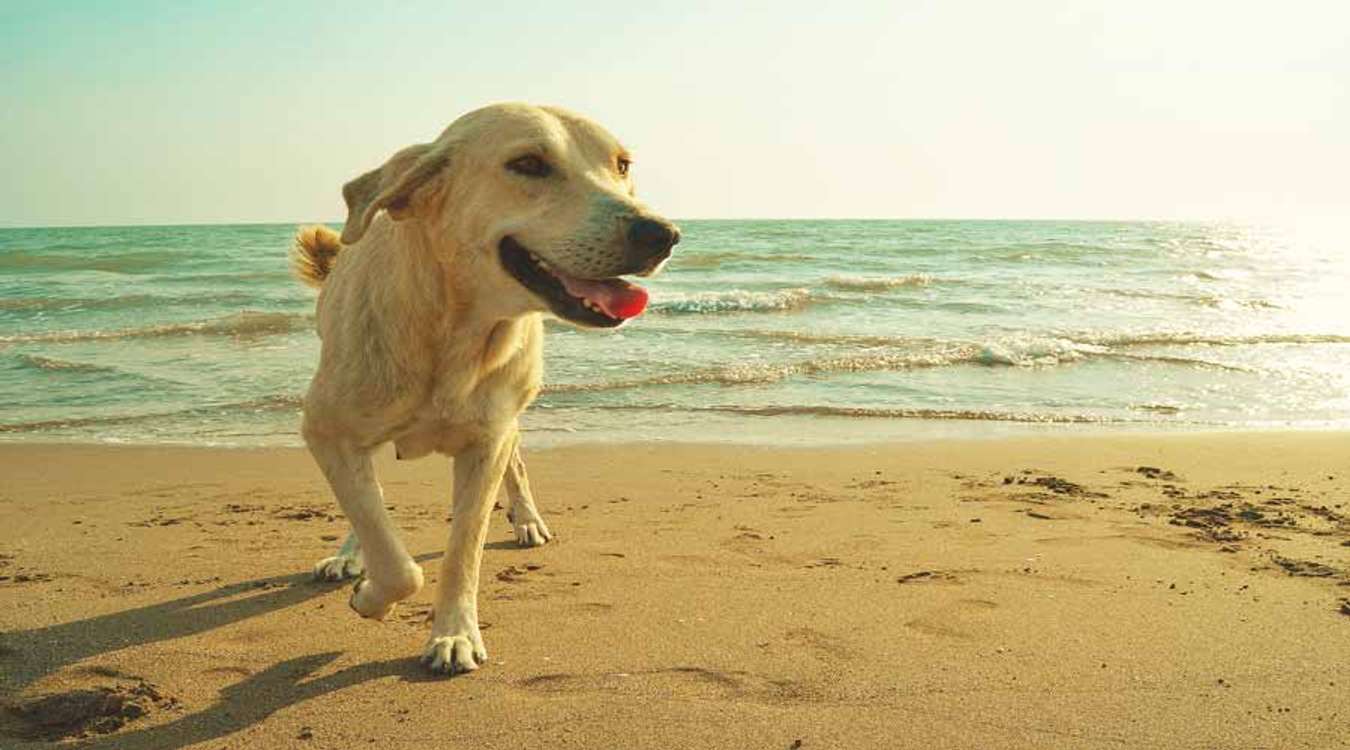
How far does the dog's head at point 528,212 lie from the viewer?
3428mm

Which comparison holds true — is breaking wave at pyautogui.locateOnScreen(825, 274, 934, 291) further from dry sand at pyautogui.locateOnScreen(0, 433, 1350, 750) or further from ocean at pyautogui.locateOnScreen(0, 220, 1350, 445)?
dry sand at pyautogui.locateOnScreen(0, 433, 1350, 750)

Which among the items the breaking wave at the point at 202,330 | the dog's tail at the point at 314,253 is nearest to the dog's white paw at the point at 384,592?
the dog's tail at the point at 314,253

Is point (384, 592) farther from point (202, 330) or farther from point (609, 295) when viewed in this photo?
point (202, 330)

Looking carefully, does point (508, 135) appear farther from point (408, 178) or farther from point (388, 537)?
point (388, 537)

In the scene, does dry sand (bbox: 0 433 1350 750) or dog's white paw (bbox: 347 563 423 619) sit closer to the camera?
dry sand (bbox: 0 433 1350 750)

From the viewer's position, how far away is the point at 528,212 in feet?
11.6

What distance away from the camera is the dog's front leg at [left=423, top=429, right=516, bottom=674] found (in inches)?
142

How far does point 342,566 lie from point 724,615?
1625 millimetres

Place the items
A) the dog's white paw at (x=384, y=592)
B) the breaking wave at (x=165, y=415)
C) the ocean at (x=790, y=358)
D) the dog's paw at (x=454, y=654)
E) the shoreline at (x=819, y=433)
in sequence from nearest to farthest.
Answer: the dog's paw at (x=454, y=654) → the dog's white paw at (x=384, y=592) → the shoreline at (x=819, y=433) → the breaking wave at (x=165, y=415) → the ocean at (x=790, y=358)

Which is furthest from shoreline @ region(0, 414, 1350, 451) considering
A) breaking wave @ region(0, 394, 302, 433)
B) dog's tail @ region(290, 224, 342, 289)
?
dog's tail @ region(290, 224, 342, 289)

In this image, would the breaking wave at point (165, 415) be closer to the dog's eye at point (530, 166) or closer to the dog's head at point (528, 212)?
the dog's head at point (528, 212)

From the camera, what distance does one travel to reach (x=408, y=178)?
141 inches

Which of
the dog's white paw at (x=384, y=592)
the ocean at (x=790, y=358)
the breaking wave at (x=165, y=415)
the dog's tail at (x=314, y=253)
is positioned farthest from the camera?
the ocean at (x=790, y=358)

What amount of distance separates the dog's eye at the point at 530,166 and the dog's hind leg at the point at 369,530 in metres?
1.06
